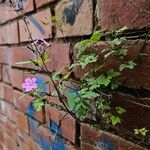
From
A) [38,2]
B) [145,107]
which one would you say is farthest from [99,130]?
[38,2]

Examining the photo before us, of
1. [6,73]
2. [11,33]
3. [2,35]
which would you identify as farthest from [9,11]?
[6,73]

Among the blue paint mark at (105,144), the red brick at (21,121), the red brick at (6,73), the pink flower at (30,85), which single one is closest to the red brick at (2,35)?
the red brick at (6,73)

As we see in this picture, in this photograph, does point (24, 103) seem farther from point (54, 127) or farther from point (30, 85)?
point (30, 85)

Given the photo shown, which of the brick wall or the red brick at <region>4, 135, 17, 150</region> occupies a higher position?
the brick wall

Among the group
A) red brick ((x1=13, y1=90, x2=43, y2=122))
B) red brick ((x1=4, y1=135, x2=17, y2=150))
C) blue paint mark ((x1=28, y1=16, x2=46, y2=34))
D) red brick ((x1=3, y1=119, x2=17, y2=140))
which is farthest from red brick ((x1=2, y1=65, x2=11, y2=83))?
blue paint mark ((x1=28, y1=16, x2=46, y2=34))

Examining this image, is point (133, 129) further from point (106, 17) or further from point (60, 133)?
point (60, 133)

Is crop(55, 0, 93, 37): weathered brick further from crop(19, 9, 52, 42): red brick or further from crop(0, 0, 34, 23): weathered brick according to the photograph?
crop(0, 0, 34, 23): weathered brick
